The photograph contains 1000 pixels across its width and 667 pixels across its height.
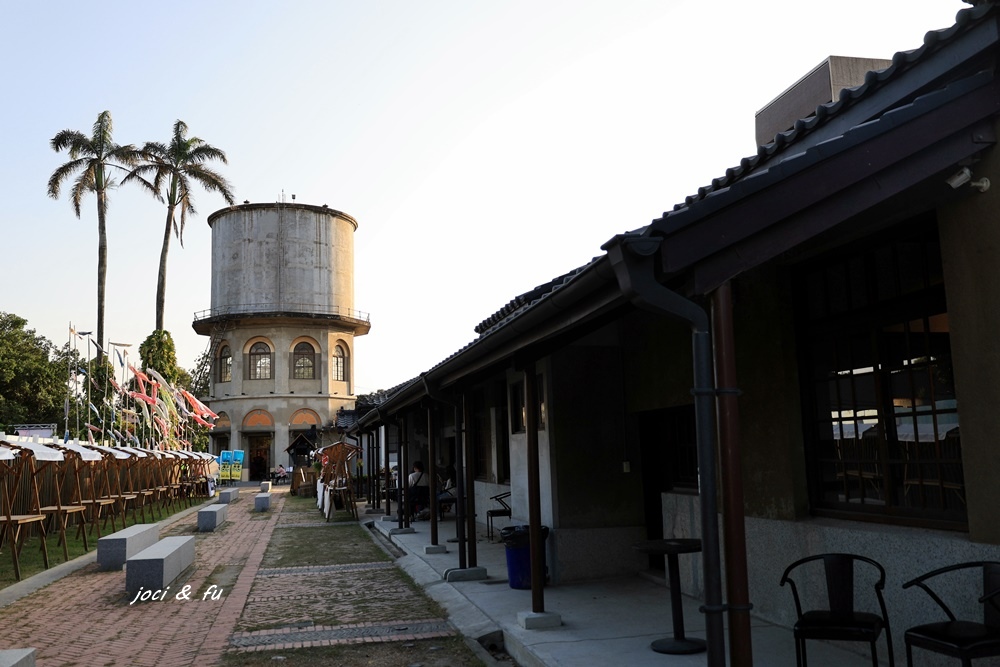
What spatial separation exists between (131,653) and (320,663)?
189 cm

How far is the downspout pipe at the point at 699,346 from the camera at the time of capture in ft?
13.9

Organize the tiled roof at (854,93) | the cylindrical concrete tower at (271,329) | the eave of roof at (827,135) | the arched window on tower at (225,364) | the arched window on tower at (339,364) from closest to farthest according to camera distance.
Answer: the eave of roof at (827,135)
the tiled roof at (854,93)
the cylindrical concrete tower at (271,329)
the arched window on tower at (225,364)
the arched window on tower at (339,364)

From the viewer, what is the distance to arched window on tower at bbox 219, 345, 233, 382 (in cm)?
5641

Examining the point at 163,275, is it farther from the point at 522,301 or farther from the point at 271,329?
the point at 522,301

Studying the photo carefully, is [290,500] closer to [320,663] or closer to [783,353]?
[320,663]

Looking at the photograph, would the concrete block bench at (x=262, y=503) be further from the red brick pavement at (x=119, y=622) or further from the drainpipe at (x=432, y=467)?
the drainpipe at (x=432, y=467)

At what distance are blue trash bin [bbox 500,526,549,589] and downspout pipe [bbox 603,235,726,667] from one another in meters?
5.20

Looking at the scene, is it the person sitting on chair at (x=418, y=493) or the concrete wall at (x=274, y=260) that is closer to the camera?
the person sitting on chair at (x=418, y=493)

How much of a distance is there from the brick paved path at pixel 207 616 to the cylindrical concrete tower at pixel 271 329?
43153mm

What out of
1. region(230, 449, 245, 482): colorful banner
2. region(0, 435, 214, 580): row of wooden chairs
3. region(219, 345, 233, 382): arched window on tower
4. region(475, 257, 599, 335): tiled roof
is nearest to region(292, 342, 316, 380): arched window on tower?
region(219, 345, 233, 382): arched window on tower

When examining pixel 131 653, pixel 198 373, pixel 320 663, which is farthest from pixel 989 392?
pixel 198 373

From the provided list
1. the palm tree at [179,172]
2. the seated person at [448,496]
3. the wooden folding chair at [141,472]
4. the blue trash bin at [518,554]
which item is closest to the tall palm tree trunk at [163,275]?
the palm tree at [179,172]

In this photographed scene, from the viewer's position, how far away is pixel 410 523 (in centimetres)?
1788

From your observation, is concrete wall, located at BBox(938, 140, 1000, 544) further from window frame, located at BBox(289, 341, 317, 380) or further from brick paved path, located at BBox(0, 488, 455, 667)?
window frame, located at BBox(289, 341, 317, 380)
